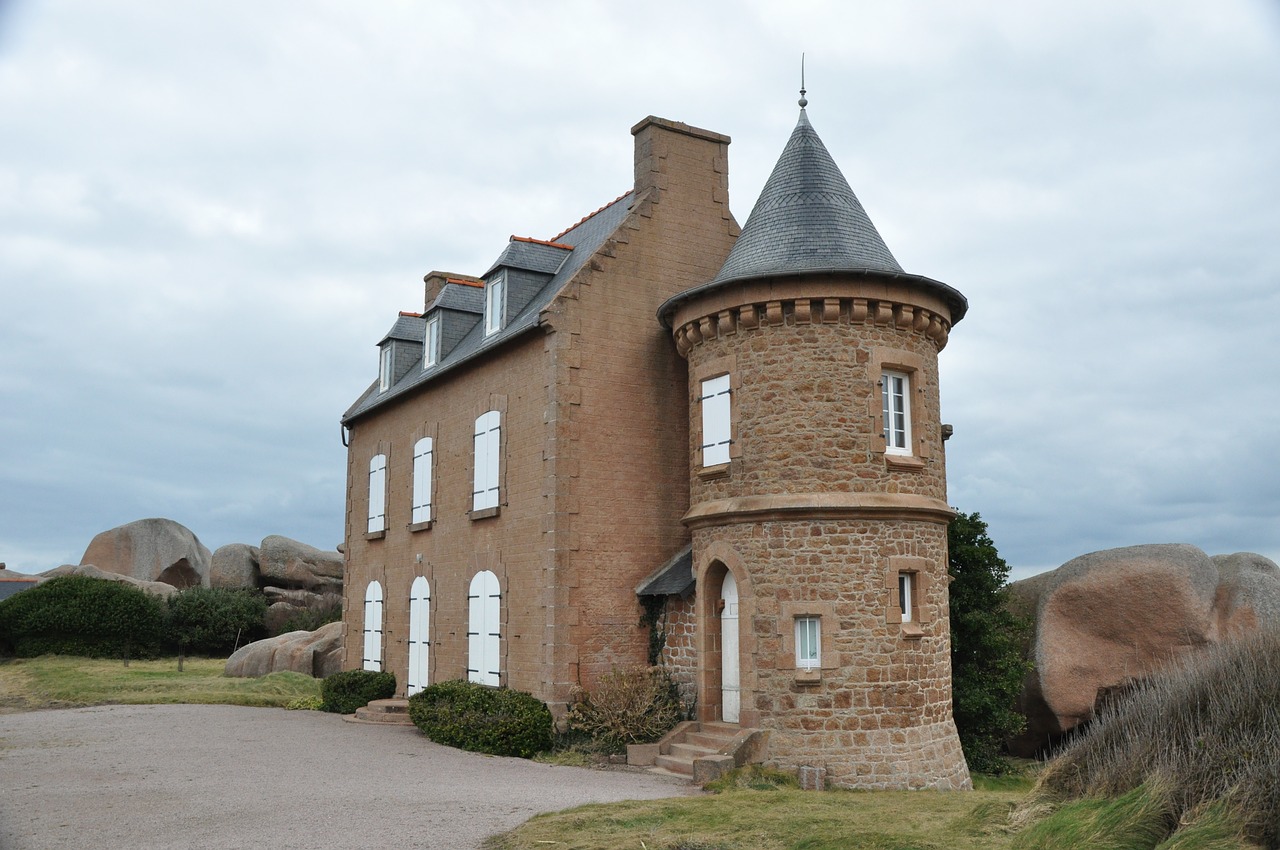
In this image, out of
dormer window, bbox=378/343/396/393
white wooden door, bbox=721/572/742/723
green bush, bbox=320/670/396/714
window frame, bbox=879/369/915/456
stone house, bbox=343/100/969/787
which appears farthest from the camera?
dormer window, bbox=378/343/396/393

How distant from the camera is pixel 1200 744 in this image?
8445mm

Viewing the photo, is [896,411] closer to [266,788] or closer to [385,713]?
[266,788]

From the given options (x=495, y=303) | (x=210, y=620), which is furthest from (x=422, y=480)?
(x=210, y=620)

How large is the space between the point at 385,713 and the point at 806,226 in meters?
11.6

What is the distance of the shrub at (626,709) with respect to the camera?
15.0 meters

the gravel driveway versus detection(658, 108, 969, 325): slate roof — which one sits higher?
detection(658, 108, 969, 325): slate roof

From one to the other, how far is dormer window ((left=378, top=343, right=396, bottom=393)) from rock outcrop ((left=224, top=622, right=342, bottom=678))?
720 cm

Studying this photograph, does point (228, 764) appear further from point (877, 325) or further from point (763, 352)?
point (877, 325)

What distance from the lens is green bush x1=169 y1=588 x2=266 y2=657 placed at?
106ft

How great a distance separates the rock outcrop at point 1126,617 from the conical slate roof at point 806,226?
24.1ft

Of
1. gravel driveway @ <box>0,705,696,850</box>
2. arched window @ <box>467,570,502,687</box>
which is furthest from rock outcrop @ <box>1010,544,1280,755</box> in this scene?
arched window @ <box>467,570,502,687</box>

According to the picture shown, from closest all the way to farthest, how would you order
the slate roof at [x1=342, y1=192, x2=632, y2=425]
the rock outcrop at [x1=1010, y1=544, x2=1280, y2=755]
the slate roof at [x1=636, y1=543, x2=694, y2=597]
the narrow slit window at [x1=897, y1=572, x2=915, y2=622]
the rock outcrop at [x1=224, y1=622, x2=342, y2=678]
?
the narrow slit window at [x1=897, y1=572, x2=915, y2=622] < the slate roof at [x1=636, y1=543, x2=694, y2=597] < the rock outcrop at [x1=1010, y1=544, x2=1280, y2=755] < the slate roof at [x1=342, y1=192, x2=632, y2=425] < the rock outcrop at [x1=224, y1=622, x2=342, y2=678]

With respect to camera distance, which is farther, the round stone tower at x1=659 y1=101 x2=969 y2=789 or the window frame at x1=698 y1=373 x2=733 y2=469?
the window frame at x1=698 y1=373 x2=733 y2=469

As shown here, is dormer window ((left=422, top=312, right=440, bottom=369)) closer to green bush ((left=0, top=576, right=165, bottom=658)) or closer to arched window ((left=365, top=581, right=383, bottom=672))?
arched window ((left=365, top=581, right=383, bottom=672))
